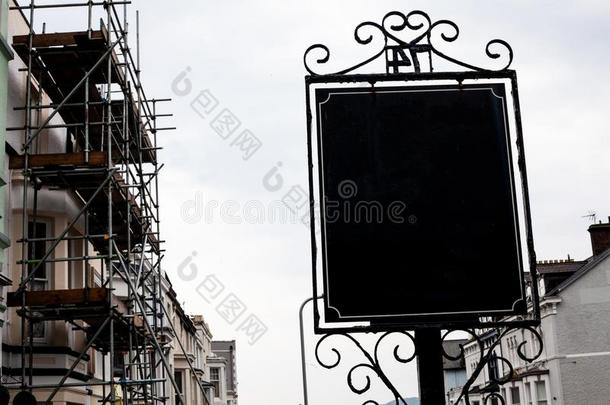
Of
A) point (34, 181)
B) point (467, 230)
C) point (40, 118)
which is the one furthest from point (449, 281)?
point (40, 118)

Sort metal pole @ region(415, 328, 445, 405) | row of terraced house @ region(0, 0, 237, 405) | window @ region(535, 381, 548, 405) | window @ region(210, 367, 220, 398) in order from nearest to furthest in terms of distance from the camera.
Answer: metal pole @ region(415, 328, 445, 405) → row of terraced house @ region(0, 0, 237, 405) → window @ region(535, 381, 548, 405) → window @ region(210, 367, 220, 398)

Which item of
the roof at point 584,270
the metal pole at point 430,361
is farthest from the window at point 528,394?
the metal pole at point 430,361

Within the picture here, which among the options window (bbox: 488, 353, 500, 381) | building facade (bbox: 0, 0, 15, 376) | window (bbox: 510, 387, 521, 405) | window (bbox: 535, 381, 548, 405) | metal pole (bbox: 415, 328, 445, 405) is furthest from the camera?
window (bbox: 510, 387, 521, 405)

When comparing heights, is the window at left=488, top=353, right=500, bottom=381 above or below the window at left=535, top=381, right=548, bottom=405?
above

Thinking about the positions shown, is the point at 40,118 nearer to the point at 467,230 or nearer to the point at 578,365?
the point at 467,230

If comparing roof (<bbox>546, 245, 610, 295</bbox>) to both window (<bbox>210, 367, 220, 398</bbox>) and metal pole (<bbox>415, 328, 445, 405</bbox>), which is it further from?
metal pole (<bbox>415, 328, 445, 405</bbox>)

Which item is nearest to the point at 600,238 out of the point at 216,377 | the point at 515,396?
the point at 515,396

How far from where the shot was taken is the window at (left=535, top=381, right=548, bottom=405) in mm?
47847

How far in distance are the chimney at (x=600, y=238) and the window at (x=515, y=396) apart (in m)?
9.36

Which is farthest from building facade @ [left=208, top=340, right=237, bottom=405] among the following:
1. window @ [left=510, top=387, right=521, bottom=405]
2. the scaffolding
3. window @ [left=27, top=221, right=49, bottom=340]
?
window @ [left=27, top=221, right=49, bottom=340]

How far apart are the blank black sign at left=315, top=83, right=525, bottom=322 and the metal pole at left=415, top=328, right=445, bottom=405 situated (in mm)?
143

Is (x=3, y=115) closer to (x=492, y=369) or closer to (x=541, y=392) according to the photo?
(x=492, y=369)

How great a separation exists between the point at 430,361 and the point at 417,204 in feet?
4.13

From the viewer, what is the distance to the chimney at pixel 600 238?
161ft
